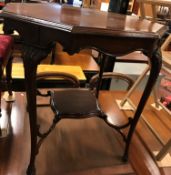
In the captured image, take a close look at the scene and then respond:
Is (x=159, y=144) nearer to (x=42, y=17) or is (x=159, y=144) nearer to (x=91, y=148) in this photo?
(x=91, y=148)

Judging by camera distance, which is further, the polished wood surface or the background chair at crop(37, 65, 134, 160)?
the background chair at crop(37, 65, 134, 160)

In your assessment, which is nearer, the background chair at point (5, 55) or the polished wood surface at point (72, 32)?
the polished wood surface at point (72, 32)

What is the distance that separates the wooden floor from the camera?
1.02m

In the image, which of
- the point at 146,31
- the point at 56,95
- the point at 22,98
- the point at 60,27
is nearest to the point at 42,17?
the point at 60,27

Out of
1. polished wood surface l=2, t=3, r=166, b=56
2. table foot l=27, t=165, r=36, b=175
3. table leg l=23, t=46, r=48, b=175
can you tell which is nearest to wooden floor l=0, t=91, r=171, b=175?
table foot l=27, t=165, r=36, b=175

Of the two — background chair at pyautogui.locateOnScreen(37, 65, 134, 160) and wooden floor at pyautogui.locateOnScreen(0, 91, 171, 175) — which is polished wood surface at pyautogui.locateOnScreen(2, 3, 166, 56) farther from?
wooden floor at pyautogui.locateOnScreen(0, 91, 171, 175)

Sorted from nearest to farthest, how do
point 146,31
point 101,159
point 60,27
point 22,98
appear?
point 60,27, point 146,31, point 101,159, point 22,98

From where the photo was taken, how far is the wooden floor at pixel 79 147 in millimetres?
1019

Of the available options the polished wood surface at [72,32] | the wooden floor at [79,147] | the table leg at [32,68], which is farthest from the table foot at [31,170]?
the polished wood surface at [72,32]

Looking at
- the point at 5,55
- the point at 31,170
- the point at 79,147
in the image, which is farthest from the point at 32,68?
the point at 79,147

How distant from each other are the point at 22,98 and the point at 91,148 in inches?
23.4

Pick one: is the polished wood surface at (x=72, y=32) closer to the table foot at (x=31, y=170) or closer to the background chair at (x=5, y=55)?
the background chair at (x=5, y=55)

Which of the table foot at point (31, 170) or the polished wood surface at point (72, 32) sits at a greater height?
the polished wood surface at point (72, 32)

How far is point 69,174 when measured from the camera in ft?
3.24
